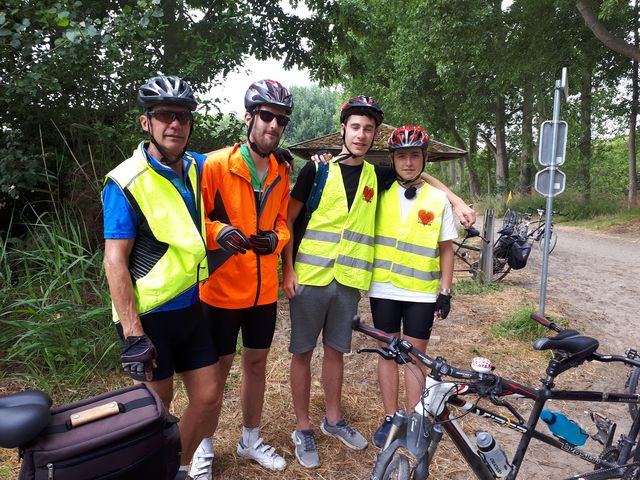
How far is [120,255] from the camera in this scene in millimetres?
1980

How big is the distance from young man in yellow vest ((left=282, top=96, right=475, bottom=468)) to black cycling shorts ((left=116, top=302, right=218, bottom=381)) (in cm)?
74

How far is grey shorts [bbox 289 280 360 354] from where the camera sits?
2.94 m

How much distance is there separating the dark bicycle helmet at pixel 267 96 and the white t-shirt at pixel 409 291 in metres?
1.00

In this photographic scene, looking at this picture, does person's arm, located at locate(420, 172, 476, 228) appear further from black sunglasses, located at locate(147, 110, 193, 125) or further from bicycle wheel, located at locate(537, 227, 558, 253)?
bicycle wheel, located at locate(537, 227, 558, 253)

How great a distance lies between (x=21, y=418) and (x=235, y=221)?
4.55 ft

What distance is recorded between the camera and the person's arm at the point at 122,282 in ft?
6.47

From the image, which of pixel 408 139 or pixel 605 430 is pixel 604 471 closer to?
pixel 605 430

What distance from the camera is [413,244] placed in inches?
117

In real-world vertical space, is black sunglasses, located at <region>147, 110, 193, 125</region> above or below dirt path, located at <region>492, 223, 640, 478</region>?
above

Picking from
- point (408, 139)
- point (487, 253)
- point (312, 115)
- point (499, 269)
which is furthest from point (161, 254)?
point (312, 115)

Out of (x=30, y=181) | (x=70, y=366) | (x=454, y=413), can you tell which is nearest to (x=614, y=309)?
(x=454, y=413)

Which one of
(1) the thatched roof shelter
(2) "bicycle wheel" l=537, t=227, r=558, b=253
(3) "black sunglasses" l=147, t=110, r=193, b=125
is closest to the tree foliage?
(1) the thatched roof shelter

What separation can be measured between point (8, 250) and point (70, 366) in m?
1.61

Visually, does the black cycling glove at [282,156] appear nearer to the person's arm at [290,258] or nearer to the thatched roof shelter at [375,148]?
the person's arm at [290,258]
